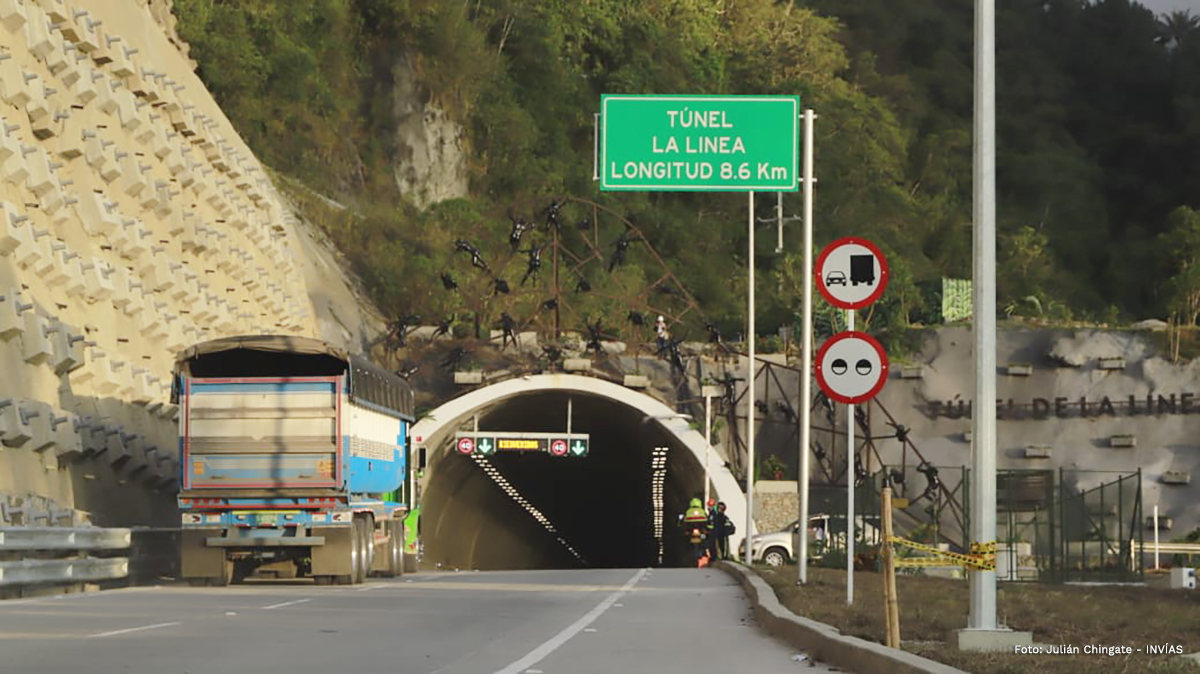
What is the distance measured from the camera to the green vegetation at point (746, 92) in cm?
7738

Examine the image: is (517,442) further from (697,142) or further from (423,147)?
(697,142)

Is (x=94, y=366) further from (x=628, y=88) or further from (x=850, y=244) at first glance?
(x=628, y=88)

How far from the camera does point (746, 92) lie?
102000mm

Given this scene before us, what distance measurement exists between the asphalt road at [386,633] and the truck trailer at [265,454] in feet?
6.75

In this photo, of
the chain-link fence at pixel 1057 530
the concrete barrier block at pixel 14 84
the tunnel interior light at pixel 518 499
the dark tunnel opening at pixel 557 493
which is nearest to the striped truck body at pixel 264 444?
the concrete barrier block at pixel 14 84

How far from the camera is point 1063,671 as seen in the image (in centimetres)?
1290

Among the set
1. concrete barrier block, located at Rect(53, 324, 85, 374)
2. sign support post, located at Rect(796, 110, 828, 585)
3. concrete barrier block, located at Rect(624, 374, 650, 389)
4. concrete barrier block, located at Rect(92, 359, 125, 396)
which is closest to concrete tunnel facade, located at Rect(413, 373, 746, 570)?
concrete barrier block, located at Rect(624, 374, 650, 389)

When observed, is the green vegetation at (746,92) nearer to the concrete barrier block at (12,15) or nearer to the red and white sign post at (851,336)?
the concrete barrier block at (12,15)

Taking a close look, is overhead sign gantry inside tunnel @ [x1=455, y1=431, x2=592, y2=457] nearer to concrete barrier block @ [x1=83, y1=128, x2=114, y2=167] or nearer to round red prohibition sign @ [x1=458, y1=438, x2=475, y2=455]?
round red prohibition sign @ [x1=458, y1=438, x2=475, y2=455]

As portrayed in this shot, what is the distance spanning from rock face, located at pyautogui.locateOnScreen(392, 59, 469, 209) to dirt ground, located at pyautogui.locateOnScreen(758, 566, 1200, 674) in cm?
5261

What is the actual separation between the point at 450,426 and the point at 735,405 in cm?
1164

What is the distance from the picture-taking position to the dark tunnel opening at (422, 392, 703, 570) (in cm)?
6556

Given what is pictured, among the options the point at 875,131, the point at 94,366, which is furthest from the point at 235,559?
the point at 875,131

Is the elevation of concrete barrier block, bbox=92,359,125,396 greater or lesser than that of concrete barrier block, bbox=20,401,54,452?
greater
